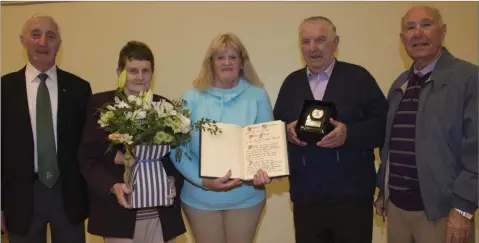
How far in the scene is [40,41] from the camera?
2424mm

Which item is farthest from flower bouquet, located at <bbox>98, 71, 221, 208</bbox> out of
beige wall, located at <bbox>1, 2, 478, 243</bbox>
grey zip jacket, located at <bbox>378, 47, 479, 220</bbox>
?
beige wall, located at <bbox>1, 2, 478, 243</bbox>

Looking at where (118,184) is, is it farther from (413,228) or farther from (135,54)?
(413,228)

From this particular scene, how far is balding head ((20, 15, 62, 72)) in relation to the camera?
243 cm

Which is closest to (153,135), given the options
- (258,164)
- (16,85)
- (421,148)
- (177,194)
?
(177,194)

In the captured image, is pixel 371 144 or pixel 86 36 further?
pixel 86 36

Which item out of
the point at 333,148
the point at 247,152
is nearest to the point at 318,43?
the point at 333,148

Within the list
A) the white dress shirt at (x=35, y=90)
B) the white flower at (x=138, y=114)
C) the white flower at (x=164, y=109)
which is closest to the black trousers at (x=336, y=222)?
the white flower at (x=164, y=109)

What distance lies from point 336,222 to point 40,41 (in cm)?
197

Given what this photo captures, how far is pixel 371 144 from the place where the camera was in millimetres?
2256

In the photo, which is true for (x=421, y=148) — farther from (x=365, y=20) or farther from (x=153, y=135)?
(x=365, y=20)

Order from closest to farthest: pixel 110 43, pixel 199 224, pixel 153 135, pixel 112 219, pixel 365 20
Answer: pixel 153 135, pixel 112 219, pixel 199 224, pixel 365 20, pixel 110 43

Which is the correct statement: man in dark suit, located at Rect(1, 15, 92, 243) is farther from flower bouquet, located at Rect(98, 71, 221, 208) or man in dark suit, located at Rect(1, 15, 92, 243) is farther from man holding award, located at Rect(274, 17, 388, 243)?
man holding award, located at Rect(274, 17, 388, 243)

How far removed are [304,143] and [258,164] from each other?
0.93 feet

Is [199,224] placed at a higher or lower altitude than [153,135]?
lower
